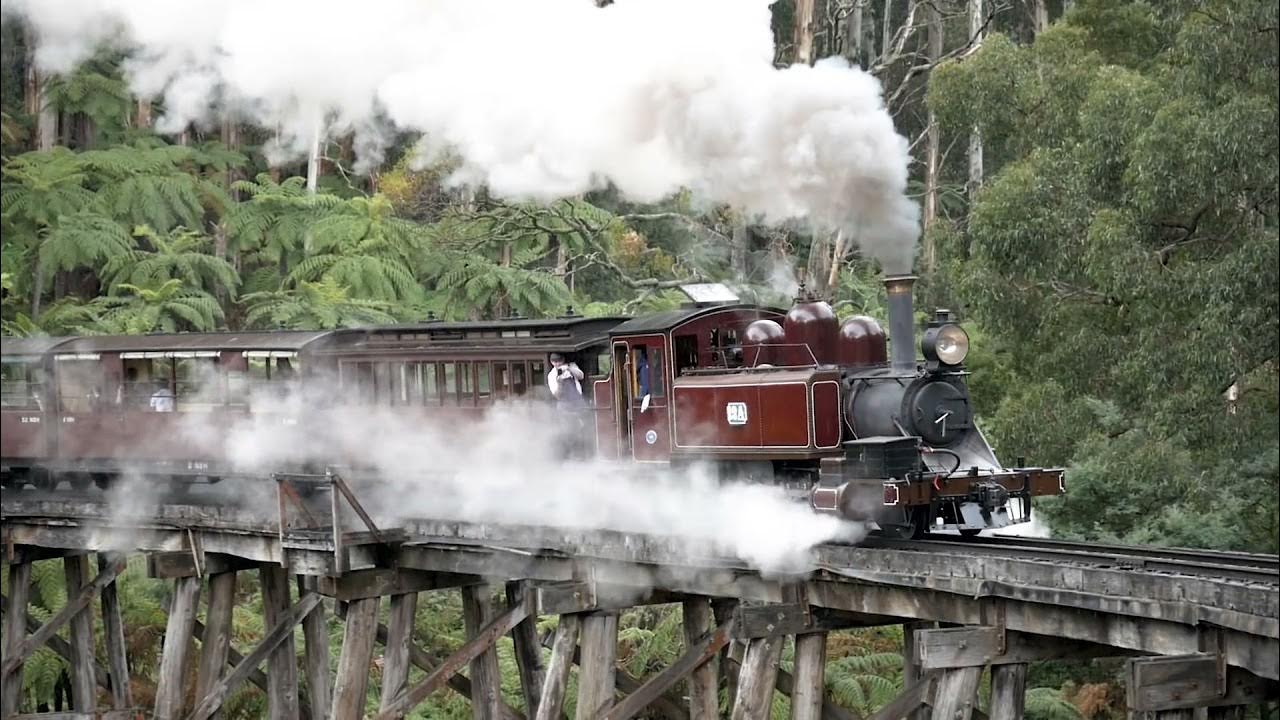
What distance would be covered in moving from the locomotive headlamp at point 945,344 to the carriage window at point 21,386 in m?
11.9

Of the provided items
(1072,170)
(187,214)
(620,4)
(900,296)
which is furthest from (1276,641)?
(187,214)

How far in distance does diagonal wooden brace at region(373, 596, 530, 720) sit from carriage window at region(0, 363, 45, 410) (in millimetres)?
8654

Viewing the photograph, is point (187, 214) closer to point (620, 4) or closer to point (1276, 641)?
point (620, 4)

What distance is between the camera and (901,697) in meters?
10.7

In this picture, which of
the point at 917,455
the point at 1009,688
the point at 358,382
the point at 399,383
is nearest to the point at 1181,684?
the point at 1009,688

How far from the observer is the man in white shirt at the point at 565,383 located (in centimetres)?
1452

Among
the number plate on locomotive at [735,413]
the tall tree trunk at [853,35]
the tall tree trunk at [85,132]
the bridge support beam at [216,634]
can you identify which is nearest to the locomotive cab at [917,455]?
the number plate on locomotive at [735,413]

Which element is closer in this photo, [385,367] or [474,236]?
[385,367]

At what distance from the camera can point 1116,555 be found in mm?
10922

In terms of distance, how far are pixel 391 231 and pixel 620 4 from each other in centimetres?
1149

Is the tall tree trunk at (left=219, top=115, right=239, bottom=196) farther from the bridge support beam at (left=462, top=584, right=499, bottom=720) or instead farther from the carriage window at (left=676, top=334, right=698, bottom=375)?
the carriage window at (left=676, top=334, right=698, bottom=375)

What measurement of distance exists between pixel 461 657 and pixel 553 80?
7338 mm

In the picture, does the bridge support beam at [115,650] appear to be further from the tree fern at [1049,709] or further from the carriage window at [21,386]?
the tree fern at [1049,709]

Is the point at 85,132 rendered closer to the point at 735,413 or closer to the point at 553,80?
the point at 553,80
